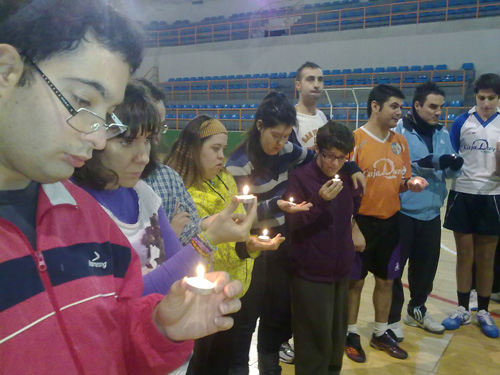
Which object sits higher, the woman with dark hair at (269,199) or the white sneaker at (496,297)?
the woman with dark hair at (269,199)

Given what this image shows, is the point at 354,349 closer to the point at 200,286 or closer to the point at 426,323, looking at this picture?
the point at 426,323

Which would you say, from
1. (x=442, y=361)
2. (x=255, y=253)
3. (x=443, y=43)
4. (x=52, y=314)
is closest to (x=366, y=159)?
(x=255, y=253)

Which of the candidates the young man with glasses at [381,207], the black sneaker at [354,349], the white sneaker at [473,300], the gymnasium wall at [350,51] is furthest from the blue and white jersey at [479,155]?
the gymnasium wall at [350,51]

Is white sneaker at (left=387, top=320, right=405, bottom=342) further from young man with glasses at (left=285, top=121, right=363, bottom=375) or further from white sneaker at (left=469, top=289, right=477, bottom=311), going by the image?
young man with glasses at (left=285, top=121, right=363, bottom=375)

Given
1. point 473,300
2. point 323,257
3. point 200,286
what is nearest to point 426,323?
point 473,300

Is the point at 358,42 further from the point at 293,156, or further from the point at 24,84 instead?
the point at 24,84

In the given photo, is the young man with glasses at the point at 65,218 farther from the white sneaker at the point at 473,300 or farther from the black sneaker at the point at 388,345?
the white sneaker at the point at 473,300

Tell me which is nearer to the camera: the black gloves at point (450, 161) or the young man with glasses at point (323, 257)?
the young man with glasses at point (323, 257)

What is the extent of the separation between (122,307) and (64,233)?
0.25 meters

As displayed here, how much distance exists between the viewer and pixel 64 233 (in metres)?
0.90

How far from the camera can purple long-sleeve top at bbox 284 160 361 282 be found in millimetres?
2451

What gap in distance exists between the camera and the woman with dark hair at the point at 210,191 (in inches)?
88.7

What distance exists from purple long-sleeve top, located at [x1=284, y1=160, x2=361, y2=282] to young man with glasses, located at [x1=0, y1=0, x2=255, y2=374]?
155cm

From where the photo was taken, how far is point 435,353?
3254mm
